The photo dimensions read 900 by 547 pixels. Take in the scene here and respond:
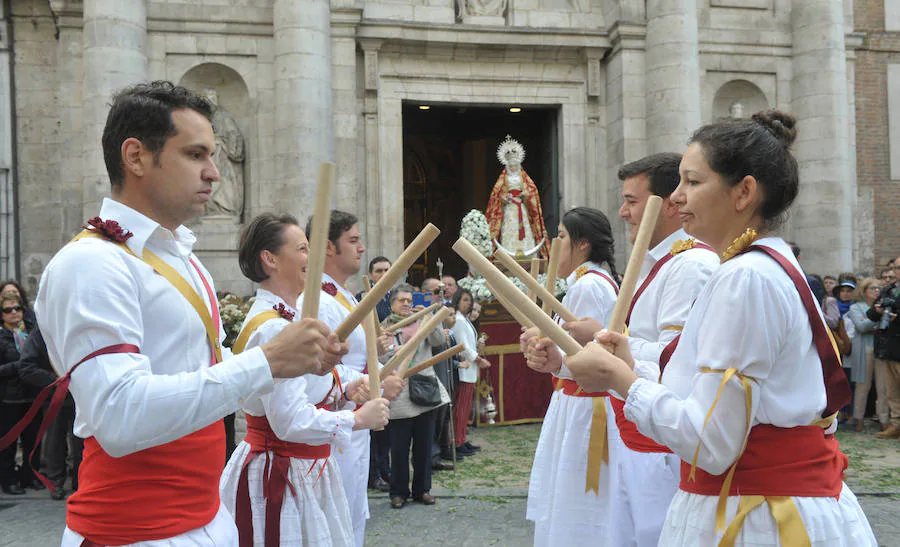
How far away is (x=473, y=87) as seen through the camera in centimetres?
1348

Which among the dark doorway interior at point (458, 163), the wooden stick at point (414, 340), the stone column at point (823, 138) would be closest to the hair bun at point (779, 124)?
the wooden stick at point (414, 340)

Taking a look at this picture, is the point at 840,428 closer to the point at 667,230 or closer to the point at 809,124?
the point at 809,124

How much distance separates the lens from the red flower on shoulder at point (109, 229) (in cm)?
194

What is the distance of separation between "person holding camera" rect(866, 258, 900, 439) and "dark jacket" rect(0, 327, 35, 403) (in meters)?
9.52

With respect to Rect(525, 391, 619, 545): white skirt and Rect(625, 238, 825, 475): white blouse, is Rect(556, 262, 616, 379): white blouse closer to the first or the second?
Rect(525, 391, 619, 545): white skirt

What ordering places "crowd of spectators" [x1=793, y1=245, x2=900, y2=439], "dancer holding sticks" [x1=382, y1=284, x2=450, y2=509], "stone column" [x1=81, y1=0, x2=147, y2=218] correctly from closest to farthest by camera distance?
"dancer holding sticks" [x1=382, y1=284, x2=450, y2=509]
"crowd of spectators" [x1=793, y1=245, x2=900, y2=439]
"stone column" [x1=81, y1=0, x2=147, y2=218]

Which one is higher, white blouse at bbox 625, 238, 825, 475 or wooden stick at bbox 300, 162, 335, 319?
wooden stick at bbox 300, 162, 335, 319

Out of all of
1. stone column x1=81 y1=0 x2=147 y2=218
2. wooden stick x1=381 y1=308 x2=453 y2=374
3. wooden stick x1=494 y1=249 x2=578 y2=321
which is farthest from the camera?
stone column x1=81 y1=0 x2=147 y2=218

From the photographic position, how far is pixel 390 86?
1307 cm

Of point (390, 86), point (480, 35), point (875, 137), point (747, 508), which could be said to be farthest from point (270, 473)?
point (875, 137)

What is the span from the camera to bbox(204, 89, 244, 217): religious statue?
A: 488 inches

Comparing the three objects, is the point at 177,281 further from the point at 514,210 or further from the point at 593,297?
the point at 514,210

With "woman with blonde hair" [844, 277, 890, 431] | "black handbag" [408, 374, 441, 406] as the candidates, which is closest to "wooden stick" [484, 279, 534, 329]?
"black handbag" [408, 374, 441, 406]

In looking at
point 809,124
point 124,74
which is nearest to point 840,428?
point 809,124
